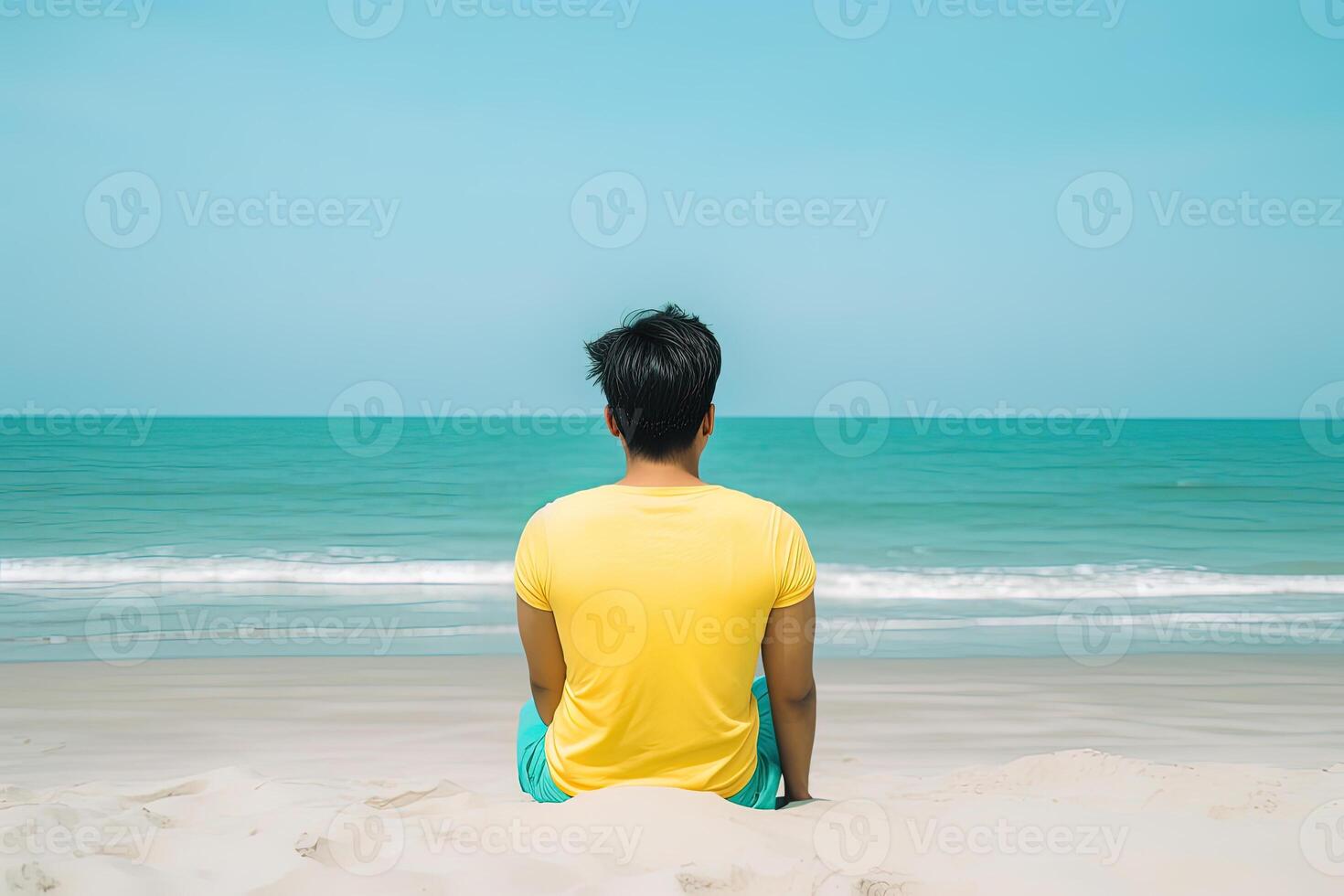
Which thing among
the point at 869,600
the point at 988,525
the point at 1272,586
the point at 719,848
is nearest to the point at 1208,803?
the point at 719,848

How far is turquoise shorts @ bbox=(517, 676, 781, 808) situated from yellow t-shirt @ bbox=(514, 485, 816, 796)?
209 mm

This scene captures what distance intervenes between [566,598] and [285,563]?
10688 millimetres

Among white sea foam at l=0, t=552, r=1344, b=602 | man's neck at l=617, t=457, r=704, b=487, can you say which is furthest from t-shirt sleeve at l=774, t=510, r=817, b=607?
white sea foam at l=0, t=552, r=1344, b=602

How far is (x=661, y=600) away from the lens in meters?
2.11

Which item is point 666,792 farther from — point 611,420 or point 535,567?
point 611,420

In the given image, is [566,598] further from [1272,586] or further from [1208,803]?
[1272,586]

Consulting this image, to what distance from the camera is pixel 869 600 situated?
31.8ft

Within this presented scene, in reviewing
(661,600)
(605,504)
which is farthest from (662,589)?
(605,504)

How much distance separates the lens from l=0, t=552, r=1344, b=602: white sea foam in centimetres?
1027

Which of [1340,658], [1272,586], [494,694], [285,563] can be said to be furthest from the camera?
[285,563]

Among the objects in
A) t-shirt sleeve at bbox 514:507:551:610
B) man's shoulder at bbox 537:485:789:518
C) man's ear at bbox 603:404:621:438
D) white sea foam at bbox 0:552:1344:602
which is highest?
man's ear at bbox 603:404:621:438

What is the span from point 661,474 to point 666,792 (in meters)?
0.74

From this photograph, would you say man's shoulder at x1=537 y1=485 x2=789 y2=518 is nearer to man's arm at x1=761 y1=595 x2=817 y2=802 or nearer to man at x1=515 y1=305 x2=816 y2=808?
man at x1=515 y1=305 x2=816 y2=808

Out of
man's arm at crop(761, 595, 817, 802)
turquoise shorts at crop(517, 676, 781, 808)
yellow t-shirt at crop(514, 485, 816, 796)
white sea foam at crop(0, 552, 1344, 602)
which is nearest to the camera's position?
yellow t-shirt at crop(514, 485, 816, 796)
